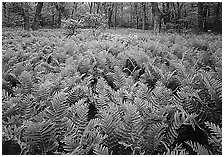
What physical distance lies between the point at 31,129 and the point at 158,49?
412 centimetres

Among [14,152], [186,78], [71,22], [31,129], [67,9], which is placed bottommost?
[14,152]

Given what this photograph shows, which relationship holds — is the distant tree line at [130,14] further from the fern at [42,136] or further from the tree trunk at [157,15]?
the fern at [42,136]

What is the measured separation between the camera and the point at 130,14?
40938 millimetres

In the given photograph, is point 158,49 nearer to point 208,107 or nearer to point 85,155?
point 208,107

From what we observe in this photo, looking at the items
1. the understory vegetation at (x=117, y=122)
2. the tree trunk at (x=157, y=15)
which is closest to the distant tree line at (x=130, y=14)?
the tree trunk at (x=157, y=15)

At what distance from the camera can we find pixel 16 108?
102 inches

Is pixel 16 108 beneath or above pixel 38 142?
above

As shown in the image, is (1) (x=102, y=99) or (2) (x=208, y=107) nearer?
(2) (x=208, y=107)

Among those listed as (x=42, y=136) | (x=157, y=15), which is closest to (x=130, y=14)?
(x=157, y=15)

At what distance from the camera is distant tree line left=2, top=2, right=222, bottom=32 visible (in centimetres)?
1474

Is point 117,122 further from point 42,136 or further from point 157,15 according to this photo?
point 157,15

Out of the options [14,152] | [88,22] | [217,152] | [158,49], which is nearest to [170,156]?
[217,152]

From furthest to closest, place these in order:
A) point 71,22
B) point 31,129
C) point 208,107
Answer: point 71,22
point 208,107
point 31,129

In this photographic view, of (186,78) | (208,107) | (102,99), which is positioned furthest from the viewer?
(186,78)
